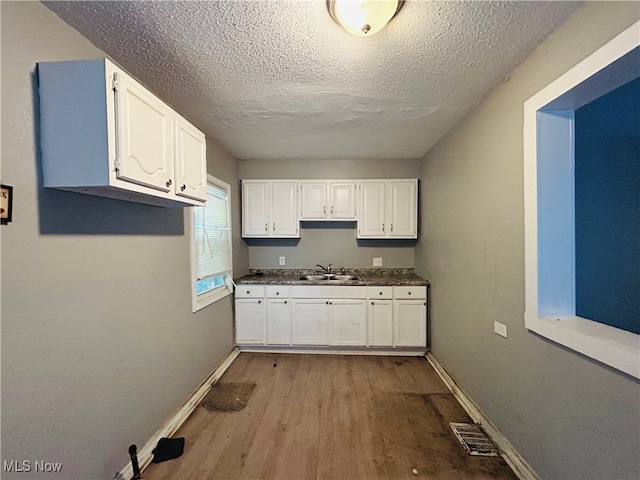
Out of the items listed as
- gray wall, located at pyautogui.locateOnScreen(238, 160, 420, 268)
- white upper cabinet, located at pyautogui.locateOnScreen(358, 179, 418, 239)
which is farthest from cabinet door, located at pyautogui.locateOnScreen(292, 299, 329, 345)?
white upper cabinet, located at pyautogui.locateOnScreen(358, 179, 418, 239)

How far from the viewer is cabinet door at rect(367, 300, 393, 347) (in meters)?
3.39

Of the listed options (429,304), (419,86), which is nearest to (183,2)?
(419,86)

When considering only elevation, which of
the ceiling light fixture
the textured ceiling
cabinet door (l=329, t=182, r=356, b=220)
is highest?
the textured ceiling

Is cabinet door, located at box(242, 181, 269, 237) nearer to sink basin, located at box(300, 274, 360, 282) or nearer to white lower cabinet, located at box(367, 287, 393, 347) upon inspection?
sink basin, located at box(300, 274, 360, 282)

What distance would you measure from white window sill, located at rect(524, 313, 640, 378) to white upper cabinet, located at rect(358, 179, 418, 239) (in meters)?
2.20

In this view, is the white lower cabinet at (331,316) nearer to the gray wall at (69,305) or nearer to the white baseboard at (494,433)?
the white baseboard at (494,433)

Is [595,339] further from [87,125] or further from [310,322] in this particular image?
[310,322]

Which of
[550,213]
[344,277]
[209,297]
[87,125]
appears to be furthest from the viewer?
Result: [344,277]

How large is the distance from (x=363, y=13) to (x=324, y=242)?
2982 millimetres

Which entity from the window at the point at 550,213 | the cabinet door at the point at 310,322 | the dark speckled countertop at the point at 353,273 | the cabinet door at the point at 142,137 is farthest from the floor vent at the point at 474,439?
the cabinet door at the point at 142,137

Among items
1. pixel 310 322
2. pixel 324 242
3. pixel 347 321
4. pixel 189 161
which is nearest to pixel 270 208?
pixel 324 242

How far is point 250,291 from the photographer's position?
3477 mm

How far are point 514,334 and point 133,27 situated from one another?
2711 millimetres

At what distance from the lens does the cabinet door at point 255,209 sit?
374 cm
